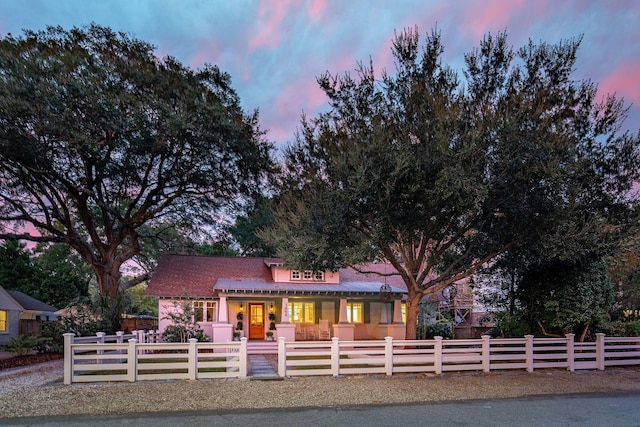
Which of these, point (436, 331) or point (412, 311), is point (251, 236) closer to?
point (436, 331)

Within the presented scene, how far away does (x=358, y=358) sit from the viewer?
40.6 feet

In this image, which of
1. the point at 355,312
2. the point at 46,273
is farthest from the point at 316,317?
the point at 46,273

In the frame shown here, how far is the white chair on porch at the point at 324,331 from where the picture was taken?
2226 centimetres

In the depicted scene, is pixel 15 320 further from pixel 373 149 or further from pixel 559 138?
pixel 559 138

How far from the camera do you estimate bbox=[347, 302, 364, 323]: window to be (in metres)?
23.8

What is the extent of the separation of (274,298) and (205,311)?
3392 mm

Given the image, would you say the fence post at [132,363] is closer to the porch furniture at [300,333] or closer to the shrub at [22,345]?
the shrub at [22,345]

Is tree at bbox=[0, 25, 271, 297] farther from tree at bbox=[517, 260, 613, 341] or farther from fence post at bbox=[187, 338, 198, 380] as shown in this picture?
tree at bbox=[517, 260, 613, 341]

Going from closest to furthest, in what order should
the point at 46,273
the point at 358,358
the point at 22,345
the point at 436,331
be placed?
the point at 358,358, the point at 22,345, the point at 436,331, the point at 46,273

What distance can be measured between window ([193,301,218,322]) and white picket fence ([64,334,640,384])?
6.58m

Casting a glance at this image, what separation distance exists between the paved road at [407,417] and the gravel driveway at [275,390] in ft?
1.43

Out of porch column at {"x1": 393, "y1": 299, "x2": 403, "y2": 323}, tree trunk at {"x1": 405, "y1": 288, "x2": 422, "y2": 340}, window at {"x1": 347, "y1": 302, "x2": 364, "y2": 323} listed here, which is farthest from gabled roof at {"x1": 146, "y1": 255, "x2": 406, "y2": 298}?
tree trunk at {"x1": 405, "y1": 288, "x2": 422, "y2": 340}

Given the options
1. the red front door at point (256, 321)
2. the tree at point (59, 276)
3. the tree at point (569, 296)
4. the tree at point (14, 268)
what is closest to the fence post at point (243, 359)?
the tree at point (569, 296)

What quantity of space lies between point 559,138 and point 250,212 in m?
15.8
